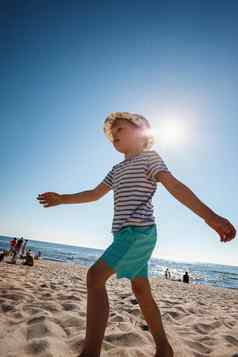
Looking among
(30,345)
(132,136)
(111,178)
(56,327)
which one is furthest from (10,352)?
(132,136)

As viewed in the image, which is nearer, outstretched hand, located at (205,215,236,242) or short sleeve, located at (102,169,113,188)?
outstretched hand, located at (205,215,236,242)

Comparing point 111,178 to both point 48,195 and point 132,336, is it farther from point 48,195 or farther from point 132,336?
point 132,336

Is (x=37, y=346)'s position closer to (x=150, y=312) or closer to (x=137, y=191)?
(x=150, y=312)

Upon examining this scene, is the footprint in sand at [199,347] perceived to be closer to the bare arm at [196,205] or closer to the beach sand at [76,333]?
the beach sand at [76,333]

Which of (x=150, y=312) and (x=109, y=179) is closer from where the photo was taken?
(x=150, y=312)

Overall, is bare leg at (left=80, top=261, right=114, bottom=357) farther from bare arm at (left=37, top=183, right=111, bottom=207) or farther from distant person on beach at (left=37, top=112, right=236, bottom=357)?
bare arm at (left=37, top=183, right=111, bottom=207)

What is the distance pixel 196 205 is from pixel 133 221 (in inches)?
21.6

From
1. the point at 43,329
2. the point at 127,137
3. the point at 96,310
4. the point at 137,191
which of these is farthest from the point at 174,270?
the point at 96,310

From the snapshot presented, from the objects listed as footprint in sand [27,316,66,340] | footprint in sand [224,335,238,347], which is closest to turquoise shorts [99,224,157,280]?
footprint in sand [27,316,66,340]

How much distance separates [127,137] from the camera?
2.71m

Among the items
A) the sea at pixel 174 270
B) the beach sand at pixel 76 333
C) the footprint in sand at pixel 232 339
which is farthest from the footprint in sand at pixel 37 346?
the sea at pixel 174 270

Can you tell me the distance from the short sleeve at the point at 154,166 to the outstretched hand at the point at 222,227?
59 cm

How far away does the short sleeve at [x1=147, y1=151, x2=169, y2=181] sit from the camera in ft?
7.63

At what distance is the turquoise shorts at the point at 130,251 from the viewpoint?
2.16 metres
